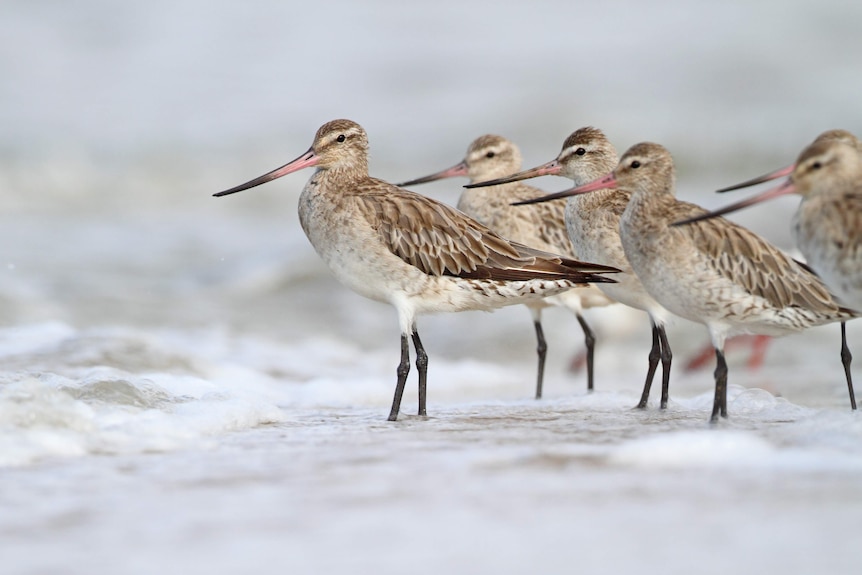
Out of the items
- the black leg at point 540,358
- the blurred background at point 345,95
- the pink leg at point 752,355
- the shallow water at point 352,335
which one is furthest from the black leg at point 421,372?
the blurred background at point 345,95

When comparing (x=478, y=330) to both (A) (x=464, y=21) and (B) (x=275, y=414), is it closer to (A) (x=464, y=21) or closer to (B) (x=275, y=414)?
(B) (x=275, y=414)

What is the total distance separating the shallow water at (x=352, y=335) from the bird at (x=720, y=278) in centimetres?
55

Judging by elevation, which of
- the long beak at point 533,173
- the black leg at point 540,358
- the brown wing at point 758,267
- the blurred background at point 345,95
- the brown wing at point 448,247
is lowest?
the black leg at point 540,358

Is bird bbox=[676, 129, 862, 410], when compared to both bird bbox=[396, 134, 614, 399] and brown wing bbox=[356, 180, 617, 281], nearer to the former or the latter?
brown wing bbox=[356, 180, 617, 281]

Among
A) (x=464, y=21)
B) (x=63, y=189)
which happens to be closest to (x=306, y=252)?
(x=63, y=189)

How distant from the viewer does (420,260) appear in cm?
747

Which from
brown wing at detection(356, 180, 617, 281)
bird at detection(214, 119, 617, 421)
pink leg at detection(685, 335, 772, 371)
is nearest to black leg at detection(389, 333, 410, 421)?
bird at detection(214, 119, 617, 421)

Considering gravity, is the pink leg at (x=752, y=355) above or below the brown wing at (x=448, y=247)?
below

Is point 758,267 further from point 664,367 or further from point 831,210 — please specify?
point 664,367

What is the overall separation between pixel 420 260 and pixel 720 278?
1801mm

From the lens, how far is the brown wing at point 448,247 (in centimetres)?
747

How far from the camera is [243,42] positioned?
2786 centimetres

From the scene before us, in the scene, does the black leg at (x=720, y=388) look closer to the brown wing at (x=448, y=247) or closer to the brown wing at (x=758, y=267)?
the brown wing at (x=758, y=267)

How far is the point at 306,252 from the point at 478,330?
3794mm
